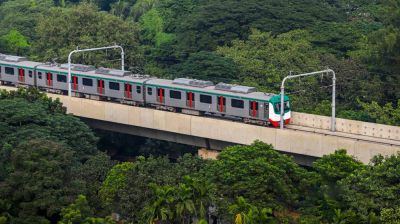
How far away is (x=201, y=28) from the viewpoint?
7500 centimetres

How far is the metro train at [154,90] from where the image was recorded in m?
52.0

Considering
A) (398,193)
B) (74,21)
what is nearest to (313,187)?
(398,193)

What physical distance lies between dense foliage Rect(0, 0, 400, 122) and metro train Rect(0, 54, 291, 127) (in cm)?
521

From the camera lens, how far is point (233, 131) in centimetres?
5075

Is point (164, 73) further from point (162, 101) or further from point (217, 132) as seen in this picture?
point (217, 132)

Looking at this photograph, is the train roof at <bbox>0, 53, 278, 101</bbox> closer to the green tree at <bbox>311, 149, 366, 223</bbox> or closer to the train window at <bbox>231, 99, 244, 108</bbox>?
the train window at <bbox>231, 99, 244, 108</bbox>

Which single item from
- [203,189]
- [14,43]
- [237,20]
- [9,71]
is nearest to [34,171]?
[203,189]

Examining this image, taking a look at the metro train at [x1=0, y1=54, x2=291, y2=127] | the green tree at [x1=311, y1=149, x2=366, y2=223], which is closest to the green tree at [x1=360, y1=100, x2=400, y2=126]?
the metro train at [x1=0, y1=54, x2=291, y2=127]

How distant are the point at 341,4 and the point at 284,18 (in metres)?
10.7

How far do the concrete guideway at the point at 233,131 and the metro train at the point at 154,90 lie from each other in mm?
1839

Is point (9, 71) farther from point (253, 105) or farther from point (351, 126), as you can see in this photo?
point (351, 126)

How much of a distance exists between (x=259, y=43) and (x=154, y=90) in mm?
15101

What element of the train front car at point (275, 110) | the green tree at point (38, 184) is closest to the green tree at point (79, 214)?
the green tree at point (38, 184)

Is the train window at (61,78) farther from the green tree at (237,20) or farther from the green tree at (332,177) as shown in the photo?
the green tree at (332,177)
